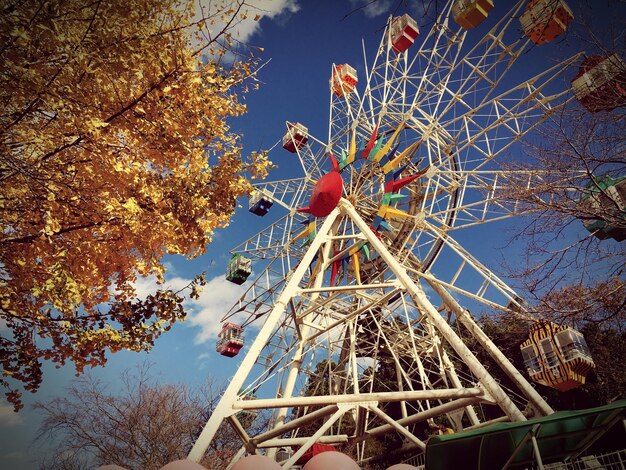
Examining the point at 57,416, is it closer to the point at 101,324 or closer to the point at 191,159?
the point at 101,324

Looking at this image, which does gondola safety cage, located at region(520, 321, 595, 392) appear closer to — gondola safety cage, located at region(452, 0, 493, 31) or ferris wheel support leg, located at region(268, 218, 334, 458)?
ferris wheel support leg, located at region(268, 218, 334, 458)

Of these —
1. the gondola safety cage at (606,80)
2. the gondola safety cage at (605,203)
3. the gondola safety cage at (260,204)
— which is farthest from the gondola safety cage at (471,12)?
the gondola safety cage at (260,204)

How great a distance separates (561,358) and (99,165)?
41.4 ft

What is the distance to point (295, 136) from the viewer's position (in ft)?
66.6

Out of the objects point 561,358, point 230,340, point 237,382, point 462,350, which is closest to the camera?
point 462,350

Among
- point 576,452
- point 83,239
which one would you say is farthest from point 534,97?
point 83,239

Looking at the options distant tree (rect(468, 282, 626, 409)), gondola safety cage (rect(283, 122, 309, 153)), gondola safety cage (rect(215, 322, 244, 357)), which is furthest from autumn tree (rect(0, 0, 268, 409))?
gondola safety cage (rect(215, 322, 244, 357))

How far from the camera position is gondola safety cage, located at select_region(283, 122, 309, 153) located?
1983 cm

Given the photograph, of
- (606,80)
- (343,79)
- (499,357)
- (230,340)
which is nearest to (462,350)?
(499,357)

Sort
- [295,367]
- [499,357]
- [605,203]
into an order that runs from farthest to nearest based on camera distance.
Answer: [295,367] < [499,357] < [605,203]

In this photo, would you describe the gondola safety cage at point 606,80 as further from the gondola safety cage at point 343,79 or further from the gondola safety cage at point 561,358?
the gondola safety cage at point 343,79

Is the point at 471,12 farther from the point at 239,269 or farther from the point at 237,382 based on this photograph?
the point at 239,269

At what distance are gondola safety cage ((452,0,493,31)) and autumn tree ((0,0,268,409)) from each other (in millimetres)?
10222

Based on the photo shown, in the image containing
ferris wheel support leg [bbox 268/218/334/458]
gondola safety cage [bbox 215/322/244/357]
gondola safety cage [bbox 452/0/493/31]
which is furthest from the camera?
gondola safety cage [bbox 215/322/244/357]
